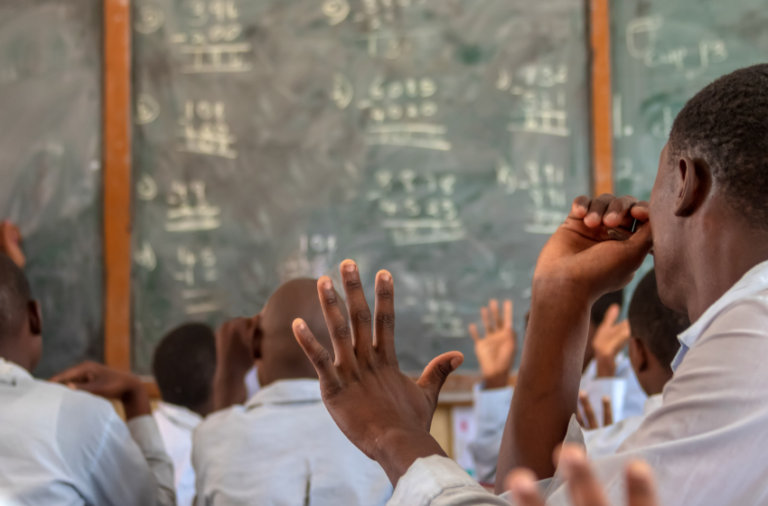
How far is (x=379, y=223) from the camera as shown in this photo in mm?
3094

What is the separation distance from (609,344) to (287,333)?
1.16 m

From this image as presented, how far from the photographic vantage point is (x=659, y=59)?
305cm

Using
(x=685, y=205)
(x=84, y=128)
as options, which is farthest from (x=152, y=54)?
(x=685, y=205)

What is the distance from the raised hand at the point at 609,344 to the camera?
2.19 metres

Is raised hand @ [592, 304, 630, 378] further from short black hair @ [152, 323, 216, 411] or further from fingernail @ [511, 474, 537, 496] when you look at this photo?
fingernail @ [511, 474, 537, 496]

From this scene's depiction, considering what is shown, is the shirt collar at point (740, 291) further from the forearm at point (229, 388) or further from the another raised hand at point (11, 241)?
the another raised hand at point (11, 241)

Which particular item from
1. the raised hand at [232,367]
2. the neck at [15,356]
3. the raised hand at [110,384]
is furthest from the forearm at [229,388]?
the neck at [15,356]

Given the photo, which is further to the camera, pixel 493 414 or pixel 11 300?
pixel 493 414

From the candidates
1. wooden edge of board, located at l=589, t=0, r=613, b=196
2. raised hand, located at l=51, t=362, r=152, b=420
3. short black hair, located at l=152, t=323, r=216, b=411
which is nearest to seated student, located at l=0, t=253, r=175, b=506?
raised hand, located at l=51, t=362, r=152, b=420

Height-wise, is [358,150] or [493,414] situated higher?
[358,150]

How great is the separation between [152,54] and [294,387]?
2260mm

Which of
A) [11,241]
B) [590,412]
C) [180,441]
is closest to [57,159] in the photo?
[11,241]

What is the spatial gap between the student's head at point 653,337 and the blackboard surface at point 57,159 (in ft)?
7.95

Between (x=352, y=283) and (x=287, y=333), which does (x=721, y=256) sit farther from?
(x=287, y=333)
